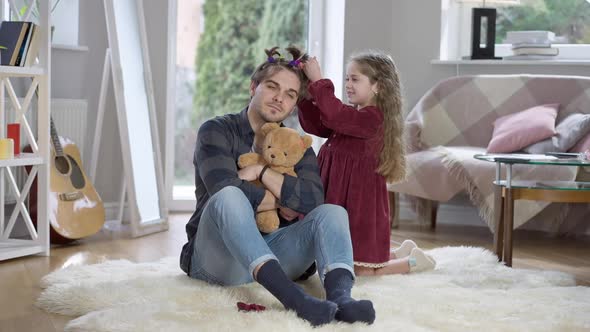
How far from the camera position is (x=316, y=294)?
2434 millimetres

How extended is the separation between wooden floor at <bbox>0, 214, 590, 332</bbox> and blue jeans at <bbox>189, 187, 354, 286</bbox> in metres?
0.41

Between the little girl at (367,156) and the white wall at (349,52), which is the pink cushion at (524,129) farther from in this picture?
the little girl at (367,156)

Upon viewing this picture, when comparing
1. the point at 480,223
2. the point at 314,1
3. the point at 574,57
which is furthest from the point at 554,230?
the point at 314,1

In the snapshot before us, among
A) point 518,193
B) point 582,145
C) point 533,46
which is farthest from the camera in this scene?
point 533,46

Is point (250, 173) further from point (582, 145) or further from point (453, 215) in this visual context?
point (453, 215)

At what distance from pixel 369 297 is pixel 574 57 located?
2764 millimetres

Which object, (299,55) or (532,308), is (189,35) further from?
(532,308)

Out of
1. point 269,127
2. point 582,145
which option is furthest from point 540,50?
point 269,127

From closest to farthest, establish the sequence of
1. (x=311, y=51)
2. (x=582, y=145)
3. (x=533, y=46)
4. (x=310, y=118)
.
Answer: (x=310, y=118)
(x=582, y=145)
(x=533, y=46)
(x=311, y=51)

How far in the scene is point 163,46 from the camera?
4375 millimetres

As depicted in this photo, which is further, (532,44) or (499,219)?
(532,44)

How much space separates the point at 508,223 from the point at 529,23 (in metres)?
2.08

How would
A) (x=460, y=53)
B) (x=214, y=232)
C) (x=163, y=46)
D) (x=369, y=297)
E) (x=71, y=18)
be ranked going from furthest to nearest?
(x=460, y=53) < (x=163, y=46) < (x=71, y=18) < (x=369, y=297) < (x=214, y=232)

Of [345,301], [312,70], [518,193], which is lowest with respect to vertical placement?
[345,301]
